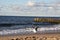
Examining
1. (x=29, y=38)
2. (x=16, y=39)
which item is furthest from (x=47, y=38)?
(x=16, y=39)

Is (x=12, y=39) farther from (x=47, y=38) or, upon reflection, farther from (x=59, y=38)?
(x=59, y=38)

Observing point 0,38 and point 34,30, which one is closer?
point 0,38

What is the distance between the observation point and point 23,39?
13195 millimetres

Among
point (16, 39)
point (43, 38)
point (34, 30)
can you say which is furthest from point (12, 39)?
point (34, 30)

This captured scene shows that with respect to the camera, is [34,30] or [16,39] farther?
A: [34,30]

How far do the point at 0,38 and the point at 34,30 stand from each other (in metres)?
4.88

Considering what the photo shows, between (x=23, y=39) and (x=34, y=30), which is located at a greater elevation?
(x=23, y=39)

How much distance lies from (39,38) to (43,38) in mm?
278

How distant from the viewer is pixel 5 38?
44.8 feet

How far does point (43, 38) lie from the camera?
13508 mm

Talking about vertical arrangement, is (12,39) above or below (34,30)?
above

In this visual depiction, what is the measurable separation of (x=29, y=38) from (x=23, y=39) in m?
0.41

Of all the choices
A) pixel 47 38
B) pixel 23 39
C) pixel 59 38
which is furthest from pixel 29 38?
pixel 59 38

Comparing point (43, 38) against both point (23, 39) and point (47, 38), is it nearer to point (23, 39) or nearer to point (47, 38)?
point (47, 38)
